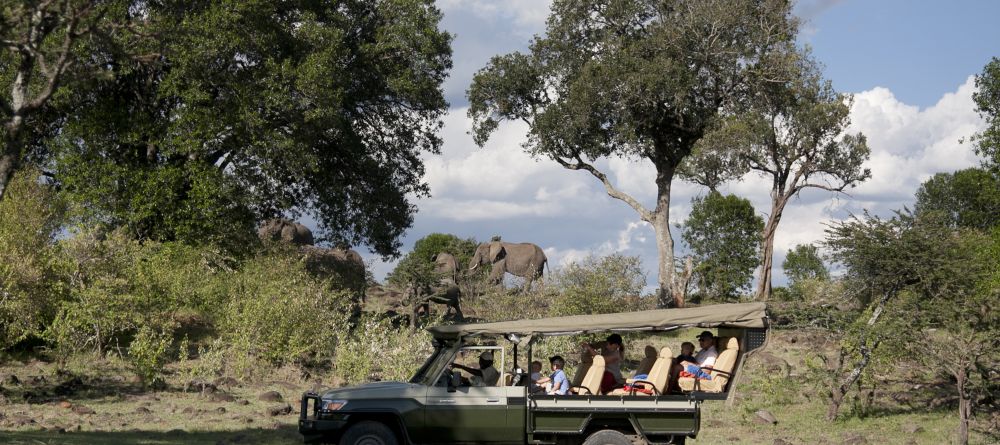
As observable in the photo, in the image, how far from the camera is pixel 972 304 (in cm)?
1727

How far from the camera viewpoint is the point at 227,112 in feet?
92.0

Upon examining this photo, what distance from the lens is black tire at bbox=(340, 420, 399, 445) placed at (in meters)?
12.1

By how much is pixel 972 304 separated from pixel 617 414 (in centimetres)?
833

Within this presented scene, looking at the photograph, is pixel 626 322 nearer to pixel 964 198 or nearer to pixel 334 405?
pixel 334 405

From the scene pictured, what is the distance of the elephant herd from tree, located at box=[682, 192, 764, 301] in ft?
26.1

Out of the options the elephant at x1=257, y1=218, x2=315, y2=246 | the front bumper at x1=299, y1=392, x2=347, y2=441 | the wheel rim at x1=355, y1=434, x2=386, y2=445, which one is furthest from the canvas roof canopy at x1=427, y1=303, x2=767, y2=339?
the elephant at x1=257, y1=218, x2=315, y2=246

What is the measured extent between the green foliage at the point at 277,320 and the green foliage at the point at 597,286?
6474 millimetres

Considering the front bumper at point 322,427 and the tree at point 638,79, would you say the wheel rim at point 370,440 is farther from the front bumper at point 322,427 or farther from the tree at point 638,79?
the tree at point 638,79

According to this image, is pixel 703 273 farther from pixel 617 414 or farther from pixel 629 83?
pixel 617 414

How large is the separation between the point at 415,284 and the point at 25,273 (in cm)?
1596

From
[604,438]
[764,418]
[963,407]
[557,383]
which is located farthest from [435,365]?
[963,407]

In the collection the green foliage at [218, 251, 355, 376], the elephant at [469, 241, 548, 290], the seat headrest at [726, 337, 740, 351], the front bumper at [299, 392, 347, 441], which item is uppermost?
the elephant at [469, 241, 548, 290]

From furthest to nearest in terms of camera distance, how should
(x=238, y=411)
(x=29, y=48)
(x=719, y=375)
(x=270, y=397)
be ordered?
(x=270, y=397), (x=238, y=411), (x=719, y=375), (x=29, y=48)

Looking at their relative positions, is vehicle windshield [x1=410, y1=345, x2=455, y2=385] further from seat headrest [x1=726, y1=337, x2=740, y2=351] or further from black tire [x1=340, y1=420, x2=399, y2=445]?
seat headrest [x1=726, y1=337, x2=740, y2=351]
